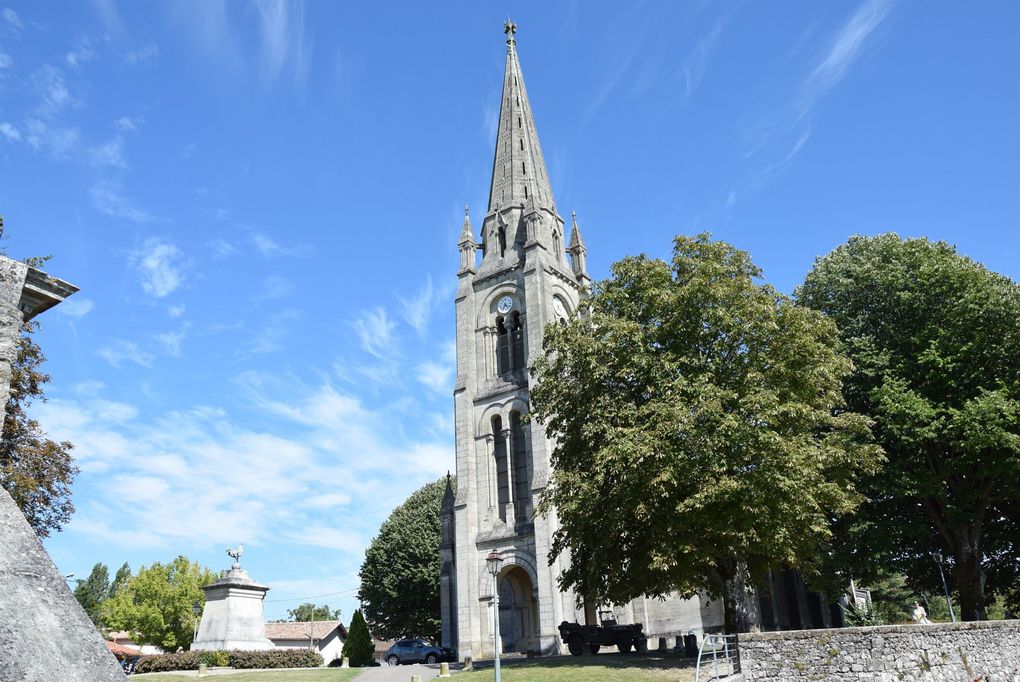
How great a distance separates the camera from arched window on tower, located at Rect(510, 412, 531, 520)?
131ft

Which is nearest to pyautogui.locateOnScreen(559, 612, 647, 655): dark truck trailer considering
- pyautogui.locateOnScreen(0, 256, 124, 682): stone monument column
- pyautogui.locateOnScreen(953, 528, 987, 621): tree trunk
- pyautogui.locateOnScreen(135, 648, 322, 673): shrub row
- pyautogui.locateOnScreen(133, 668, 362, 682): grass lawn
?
pyautogui.locateOnScreen(133, 668, 362, 682): grass lawn

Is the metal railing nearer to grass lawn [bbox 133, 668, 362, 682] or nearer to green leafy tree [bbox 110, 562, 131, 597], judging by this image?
grass lawn [bbox 133, 668, 362, 682]

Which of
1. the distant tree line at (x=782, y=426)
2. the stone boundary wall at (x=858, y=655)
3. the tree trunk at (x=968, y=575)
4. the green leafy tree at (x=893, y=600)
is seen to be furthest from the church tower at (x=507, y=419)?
the green leafy tree at (x=893, y=600)

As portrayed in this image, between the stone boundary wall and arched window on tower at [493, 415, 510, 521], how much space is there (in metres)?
24.3

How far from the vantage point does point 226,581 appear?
2706 centimetres

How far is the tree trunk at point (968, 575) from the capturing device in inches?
1025

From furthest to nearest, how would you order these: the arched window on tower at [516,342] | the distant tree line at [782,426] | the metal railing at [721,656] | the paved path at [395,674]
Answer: the arched window on tower at [516,342] < the paved path at [395,674] < the distant tree line at [782,426] < the metal railing at [721,656]

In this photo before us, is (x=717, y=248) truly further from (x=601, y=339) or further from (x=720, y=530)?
(x=720, y=530)

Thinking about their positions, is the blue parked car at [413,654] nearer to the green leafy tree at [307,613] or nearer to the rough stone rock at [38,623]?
the rough stone rock at [38,623]

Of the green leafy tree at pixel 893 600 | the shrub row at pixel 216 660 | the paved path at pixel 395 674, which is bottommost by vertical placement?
the paved path at pixel 395 674

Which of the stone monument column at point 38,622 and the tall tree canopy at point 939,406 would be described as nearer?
the stone monument column at point 38,622

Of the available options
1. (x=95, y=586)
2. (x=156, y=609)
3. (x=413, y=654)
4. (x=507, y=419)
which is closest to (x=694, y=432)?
(x=507, y=419)

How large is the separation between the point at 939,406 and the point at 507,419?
2152cm

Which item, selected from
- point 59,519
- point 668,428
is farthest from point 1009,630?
point 59,519
